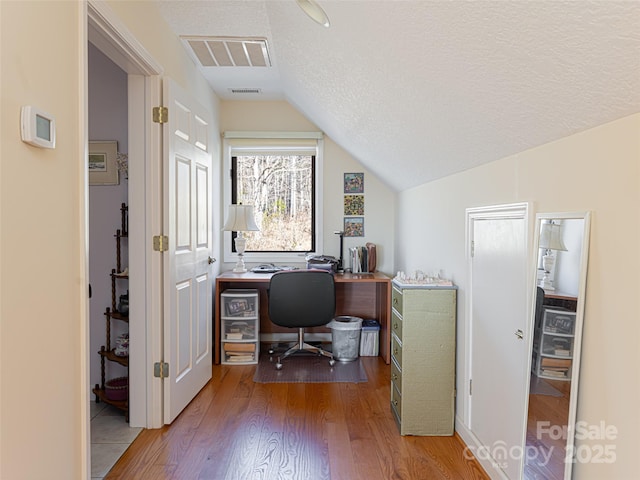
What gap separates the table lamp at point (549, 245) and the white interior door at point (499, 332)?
0.47 feet

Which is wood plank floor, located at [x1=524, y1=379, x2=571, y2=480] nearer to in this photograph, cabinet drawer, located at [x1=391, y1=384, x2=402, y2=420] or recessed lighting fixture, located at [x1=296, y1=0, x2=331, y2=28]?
cabinet drawer, located at [x1=391, y1=384, x2=402, y2=420]

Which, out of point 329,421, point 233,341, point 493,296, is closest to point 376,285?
point 233,341

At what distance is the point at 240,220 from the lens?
152 inches

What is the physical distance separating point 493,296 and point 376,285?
218 cm

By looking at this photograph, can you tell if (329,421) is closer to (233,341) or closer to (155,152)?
(233,341)

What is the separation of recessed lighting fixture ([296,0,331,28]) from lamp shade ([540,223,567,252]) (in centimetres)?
130

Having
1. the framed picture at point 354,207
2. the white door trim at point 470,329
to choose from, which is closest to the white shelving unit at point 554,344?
the white door trim at point 470,329

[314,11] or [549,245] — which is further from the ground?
[314,11]

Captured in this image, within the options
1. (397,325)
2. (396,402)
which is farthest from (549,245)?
(396,402)

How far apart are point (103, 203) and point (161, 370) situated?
1.18m

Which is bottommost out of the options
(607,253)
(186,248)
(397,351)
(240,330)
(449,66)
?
(240,330)

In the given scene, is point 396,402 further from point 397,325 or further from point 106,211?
point 106,211

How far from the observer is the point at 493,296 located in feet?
6.23

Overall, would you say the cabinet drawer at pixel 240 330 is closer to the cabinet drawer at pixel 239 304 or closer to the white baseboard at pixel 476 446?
the cabinet drawer at pixel 239 304
